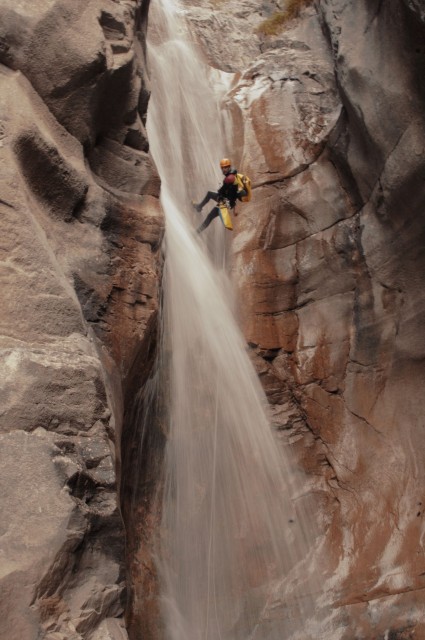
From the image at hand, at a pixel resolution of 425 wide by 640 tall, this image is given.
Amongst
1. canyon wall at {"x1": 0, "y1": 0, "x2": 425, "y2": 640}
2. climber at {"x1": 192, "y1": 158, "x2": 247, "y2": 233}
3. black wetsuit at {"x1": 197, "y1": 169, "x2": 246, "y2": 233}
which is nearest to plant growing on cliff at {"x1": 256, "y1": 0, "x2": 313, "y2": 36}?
canyon wall at {"x1": 0, "y1": 0, "x2": 425, "y2": 640}

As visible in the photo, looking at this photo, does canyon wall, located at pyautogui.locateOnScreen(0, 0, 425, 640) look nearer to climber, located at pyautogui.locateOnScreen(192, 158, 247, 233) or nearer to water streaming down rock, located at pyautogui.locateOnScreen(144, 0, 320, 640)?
water streaming down rock, located at pyautogui.locateOnScreen(144, 0, 320, 640)

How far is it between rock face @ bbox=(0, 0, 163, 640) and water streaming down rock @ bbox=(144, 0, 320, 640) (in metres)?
2.09

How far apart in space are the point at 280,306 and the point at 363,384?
182cm

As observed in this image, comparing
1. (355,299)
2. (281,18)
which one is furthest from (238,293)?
(281,18)

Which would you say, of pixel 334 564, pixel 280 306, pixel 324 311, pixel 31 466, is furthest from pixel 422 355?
pixel 31 466

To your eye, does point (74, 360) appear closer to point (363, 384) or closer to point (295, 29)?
point (363, 384)

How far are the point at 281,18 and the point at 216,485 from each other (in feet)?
38.3

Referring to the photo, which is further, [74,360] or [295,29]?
[295,29]

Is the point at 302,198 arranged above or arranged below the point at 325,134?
below

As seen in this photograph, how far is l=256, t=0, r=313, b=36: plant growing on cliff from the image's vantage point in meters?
15.3

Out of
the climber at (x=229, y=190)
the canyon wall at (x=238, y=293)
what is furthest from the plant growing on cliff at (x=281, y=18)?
the climber at (x=229, y=190)

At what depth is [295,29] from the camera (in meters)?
14.9

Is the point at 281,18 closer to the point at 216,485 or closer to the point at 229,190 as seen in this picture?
the point at 229,190

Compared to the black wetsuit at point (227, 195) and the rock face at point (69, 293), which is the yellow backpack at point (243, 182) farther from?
the rock face at point (69, 293)
